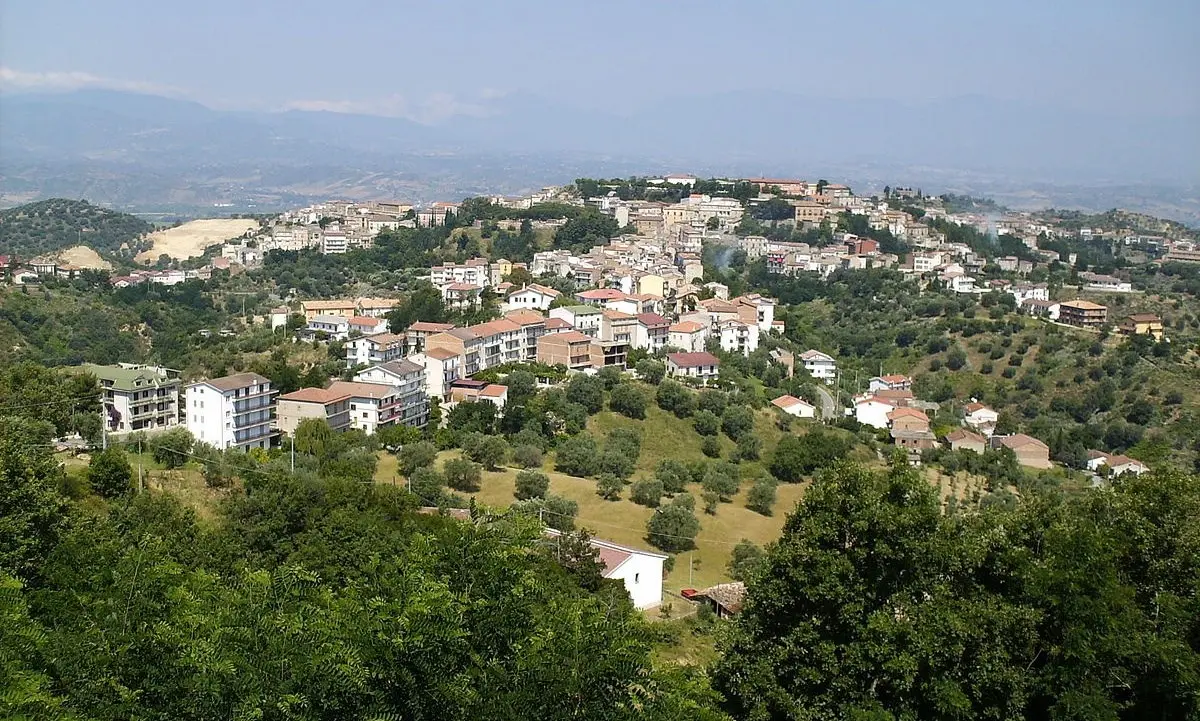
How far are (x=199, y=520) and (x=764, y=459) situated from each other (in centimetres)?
1625

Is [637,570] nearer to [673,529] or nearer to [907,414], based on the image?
[673,529]

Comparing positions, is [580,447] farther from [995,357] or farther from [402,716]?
[995,357]

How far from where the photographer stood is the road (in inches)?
1312

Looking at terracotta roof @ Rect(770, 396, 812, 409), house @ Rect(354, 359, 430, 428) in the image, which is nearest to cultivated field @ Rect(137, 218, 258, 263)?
house @ Rect(354, 359, 430, 428)

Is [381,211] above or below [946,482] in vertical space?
above

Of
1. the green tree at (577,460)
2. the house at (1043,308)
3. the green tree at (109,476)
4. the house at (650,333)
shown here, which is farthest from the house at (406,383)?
the house at (1043,308)

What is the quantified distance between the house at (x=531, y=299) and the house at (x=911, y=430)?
12964mm

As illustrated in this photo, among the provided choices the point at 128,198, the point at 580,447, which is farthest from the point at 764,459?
the point at 128,198

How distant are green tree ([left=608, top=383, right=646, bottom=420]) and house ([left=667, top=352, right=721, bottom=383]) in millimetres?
4299

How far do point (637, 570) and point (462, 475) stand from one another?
6.56 m

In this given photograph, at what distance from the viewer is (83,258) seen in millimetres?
64250

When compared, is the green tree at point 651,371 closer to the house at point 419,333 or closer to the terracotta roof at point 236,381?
the house at point 419,333

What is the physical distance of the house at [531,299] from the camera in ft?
124

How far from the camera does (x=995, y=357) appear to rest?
41188 mm
